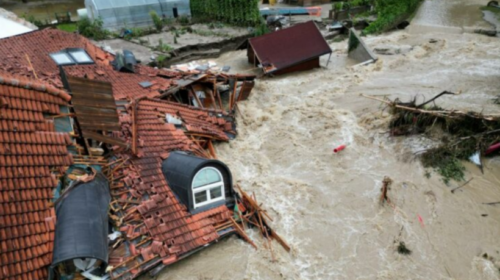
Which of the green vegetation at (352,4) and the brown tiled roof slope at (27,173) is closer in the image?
the brown tiled roof slope at (27,173)

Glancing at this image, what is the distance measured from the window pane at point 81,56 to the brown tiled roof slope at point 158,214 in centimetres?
605

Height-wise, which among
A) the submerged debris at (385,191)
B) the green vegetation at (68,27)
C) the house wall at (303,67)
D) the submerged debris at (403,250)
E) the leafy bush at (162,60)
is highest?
the green vegetation at (68,27)

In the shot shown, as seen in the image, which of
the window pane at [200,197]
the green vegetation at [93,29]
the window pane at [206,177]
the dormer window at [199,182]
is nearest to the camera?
the dormer window at [199,182]

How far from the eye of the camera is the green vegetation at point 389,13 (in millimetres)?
33125

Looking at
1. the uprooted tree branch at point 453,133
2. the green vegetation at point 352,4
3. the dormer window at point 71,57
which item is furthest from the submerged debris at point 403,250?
the green vegetation at point 352,4

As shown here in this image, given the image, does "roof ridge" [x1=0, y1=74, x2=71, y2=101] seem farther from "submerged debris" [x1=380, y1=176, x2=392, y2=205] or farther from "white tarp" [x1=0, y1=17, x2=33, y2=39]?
"white tarp" [x1=0, y1=17, x2=33, y2=39]

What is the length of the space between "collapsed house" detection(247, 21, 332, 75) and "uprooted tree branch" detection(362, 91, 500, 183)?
1025 cm

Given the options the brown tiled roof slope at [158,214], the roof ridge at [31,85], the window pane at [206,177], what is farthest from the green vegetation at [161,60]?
the window pane at [206,177]

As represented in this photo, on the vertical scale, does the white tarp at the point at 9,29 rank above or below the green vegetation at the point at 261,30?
above

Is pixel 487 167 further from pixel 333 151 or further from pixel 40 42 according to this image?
pixel 40 42

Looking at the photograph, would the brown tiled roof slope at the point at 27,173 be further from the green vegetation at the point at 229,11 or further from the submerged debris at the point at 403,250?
the green vegetation at the point at 229,11

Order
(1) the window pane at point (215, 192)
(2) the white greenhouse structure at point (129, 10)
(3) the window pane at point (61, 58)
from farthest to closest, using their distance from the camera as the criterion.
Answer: (2) the white greenhouse structure at point (129, 10), (3) the window pane at point (61, 58), (1) the window pane at point (215, 192)

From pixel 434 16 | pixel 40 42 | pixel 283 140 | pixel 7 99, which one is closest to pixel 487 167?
pixel 283 140

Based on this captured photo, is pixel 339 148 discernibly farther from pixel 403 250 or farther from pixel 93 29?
pixel 93 29
